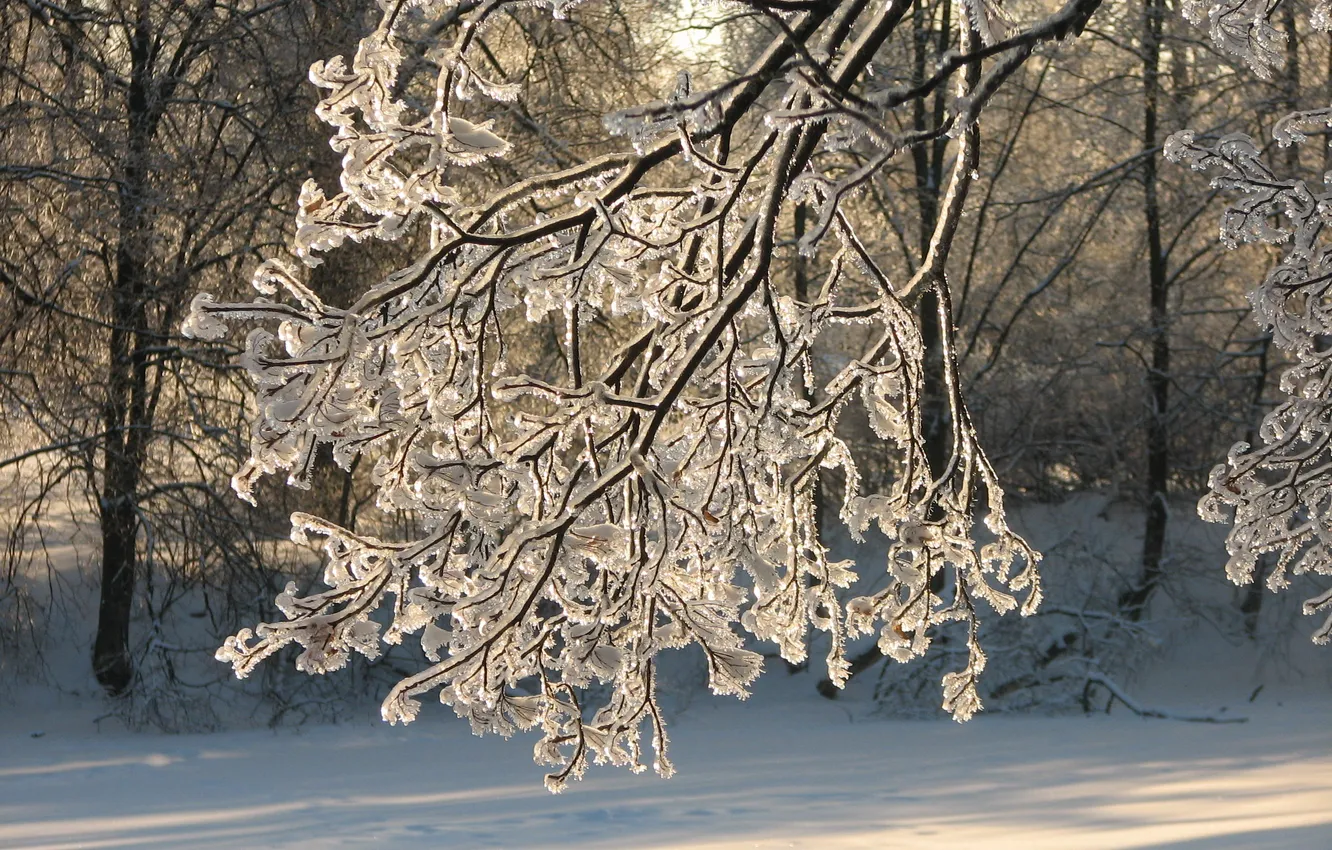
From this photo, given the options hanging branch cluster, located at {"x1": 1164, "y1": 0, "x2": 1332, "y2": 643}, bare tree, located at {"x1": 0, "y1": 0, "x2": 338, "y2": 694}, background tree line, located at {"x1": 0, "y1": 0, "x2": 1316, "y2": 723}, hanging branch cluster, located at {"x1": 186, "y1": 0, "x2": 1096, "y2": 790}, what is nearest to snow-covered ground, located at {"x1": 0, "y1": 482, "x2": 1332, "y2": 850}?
background tree line, located at {"x1": 0, "y1": 0, "x2": 1316, "y2": 723}

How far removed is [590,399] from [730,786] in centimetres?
621

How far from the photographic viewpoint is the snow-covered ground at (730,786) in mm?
7746

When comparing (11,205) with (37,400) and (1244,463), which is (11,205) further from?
(1244,463)

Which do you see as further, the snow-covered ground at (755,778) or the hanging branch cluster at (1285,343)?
the snow-covered ground at (755,778)

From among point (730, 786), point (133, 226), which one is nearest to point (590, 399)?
point (730, 786)

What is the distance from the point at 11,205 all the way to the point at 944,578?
784 centimetres

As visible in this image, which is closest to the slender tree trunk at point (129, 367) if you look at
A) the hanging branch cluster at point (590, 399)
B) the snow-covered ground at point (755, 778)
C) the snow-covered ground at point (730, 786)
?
the snow-covered ground at point (755, 778)

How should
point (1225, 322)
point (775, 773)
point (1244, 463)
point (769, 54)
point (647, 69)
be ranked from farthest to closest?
1. point (1225, 322)
2. point (647, 69)
3. point (775, 773)
4. point (1244, 463)
5. point (769, 54)

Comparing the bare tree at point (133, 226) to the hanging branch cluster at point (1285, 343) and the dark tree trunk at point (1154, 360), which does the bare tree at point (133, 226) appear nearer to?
the hanging branch cluster at point (1285, 343)

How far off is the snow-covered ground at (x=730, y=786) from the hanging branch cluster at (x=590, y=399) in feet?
13.0

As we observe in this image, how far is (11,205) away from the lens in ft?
32.0

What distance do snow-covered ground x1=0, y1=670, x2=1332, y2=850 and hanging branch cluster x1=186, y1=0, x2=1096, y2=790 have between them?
13.0 ft

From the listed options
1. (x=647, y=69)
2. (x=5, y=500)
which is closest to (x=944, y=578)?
(x=647, y=69)

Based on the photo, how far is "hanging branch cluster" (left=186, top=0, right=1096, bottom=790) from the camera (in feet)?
10.7
